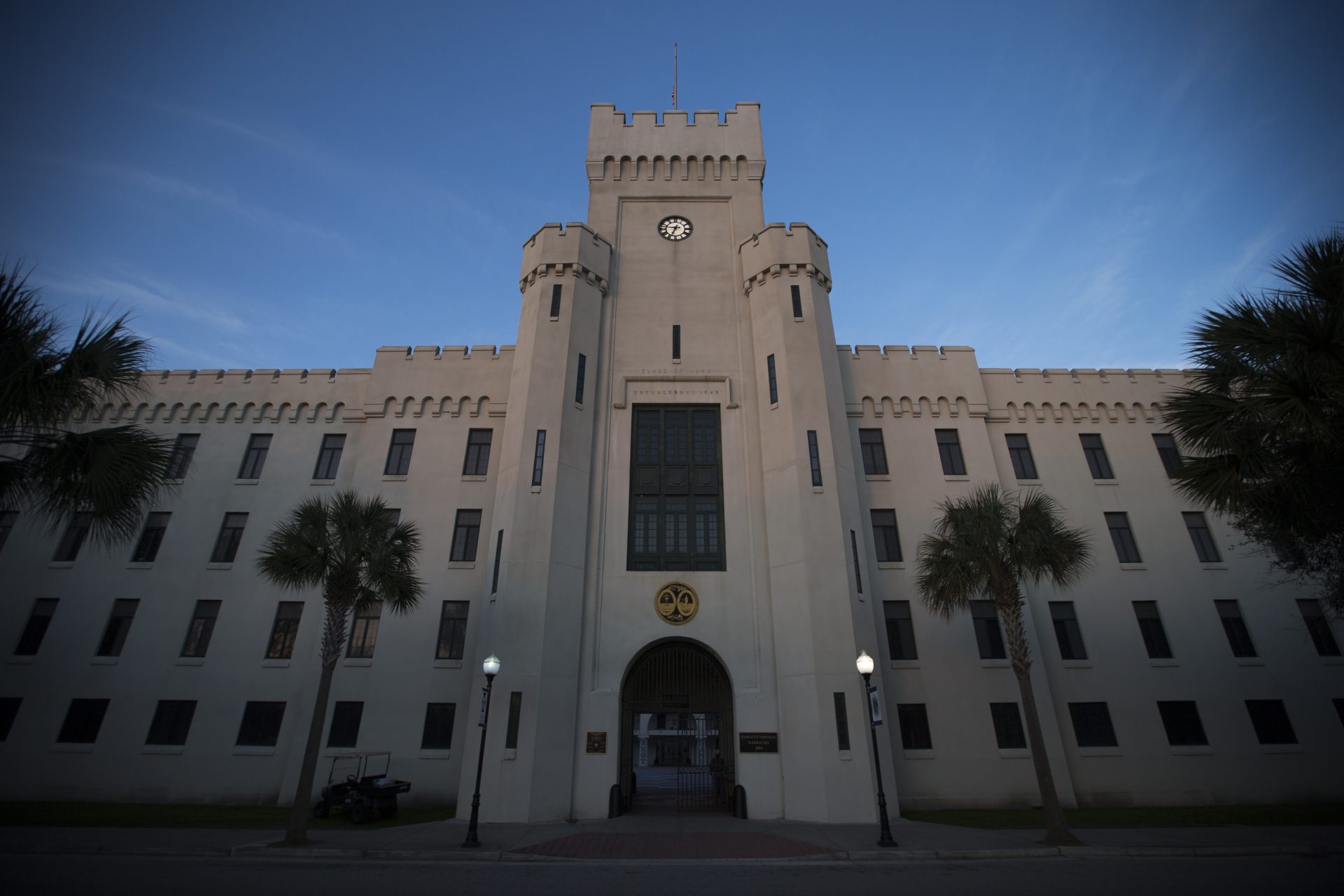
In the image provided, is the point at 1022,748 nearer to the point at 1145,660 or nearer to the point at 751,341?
the point at 1145,660

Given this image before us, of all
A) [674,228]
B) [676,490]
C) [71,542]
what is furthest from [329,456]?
[674,228]

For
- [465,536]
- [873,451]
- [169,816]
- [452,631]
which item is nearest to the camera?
[169,816]

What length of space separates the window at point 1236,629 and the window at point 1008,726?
915 cm

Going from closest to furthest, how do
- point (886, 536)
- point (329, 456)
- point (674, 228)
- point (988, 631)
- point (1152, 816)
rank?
point (1152, 816) → point (988, 631) → point (886, 536) → point (329, 456) → point (674, 228)

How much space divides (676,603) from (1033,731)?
10732mm

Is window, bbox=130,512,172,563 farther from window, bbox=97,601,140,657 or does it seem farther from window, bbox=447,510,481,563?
window, bbox=447,510,481,563

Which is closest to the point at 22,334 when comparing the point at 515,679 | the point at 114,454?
the point at 114,454

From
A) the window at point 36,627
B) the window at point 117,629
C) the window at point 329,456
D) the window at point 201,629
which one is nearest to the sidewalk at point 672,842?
the window at point 201,629

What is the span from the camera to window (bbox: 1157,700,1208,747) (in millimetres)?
21953

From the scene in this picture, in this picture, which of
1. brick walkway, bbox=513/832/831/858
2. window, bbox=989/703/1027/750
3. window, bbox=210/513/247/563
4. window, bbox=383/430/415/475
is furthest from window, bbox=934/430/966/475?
window, bbox=210/513/247/563

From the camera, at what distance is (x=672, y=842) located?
587 inches

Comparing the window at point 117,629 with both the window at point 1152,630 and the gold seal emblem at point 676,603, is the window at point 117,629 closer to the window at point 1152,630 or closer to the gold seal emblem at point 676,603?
the gold seal emblem at point 676,603

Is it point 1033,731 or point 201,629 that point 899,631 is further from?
point 201,629

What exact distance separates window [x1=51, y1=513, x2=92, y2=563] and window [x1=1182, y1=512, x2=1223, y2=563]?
44.4m
